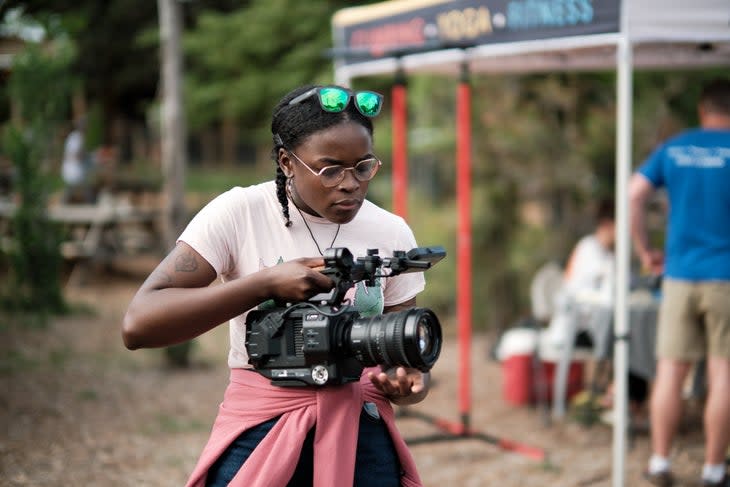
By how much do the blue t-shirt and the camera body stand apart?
2.91 metres

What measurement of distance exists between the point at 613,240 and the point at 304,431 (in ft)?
16.3

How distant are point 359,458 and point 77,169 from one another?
11.2m

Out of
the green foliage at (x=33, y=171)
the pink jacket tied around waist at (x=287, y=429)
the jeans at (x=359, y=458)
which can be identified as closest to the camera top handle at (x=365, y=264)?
the pink jacket tied around waist at (x=287, y=429)

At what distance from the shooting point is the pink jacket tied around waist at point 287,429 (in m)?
2.10

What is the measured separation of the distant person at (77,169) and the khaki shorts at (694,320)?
9.33 m

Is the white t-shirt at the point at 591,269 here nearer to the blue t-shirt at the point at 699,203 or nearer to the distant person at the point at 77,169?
the blue t-shirt at the point at 699,203

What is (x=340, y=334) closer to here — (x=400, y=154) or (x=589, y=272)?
(x=400, y=154)

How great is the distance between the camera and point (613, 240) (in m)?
6.66

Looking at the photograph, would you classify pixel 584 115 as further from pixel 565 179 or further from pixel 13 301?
pixel 13 301

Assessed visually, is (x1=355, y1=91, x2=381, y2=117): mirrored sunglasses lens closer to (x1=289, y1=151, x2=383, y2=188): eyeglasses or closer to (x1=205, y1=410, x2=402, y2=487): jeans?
(x1=289, y1=151, x2=383, y2=188): eyeglasses

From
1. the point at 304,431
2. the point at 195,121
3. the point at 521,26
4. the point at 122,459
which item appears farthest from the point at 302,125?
the point at 195,121

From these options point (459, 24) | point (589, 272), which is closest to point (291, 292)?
point (459, 24)

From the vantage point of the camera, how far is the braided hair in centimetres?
216

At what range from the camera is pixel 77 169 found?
12.6 metres
